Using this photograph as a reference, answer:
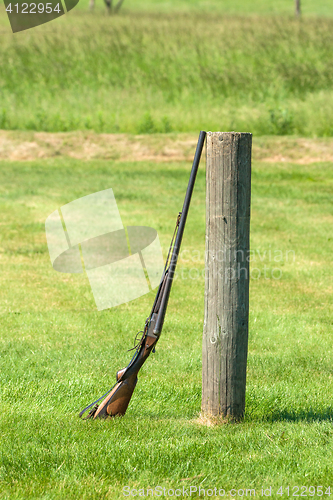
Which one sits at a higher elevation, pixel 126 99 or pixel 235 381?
pixel 235 381

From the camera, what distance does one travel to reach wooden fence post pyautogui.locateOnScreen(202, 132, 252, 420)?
3.70 m

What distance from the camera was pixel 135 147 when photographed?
58.0 feet

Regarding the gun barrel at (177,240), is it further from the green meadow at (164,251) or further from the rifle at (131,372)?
the green meadow at (164,251)

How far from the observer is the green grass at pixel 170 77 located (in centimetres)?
1962

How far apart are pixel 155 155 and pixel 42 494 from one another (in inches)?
585

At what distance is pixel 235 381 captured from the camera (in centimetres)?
377

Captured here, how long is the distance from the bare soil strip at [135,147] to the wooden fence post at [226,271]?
13401 mm

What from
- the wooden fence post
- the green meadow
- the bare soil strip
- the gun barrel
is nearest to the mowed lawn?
the green meadow

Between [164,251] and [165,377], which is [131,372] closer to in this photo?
[165,377]

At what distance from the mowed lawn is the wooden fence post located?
0.88ft

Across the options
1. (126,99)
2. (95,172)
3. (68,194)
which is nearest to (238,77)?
(126,99)

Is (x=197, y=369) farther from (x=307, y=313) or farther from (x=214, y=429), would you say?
(x=307, y=313)

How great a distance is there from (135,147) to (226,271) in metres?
14.3

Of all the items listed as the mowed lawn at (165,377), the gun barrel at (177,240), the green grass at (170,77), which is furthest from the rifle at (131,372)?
the green grass at (170,77)
